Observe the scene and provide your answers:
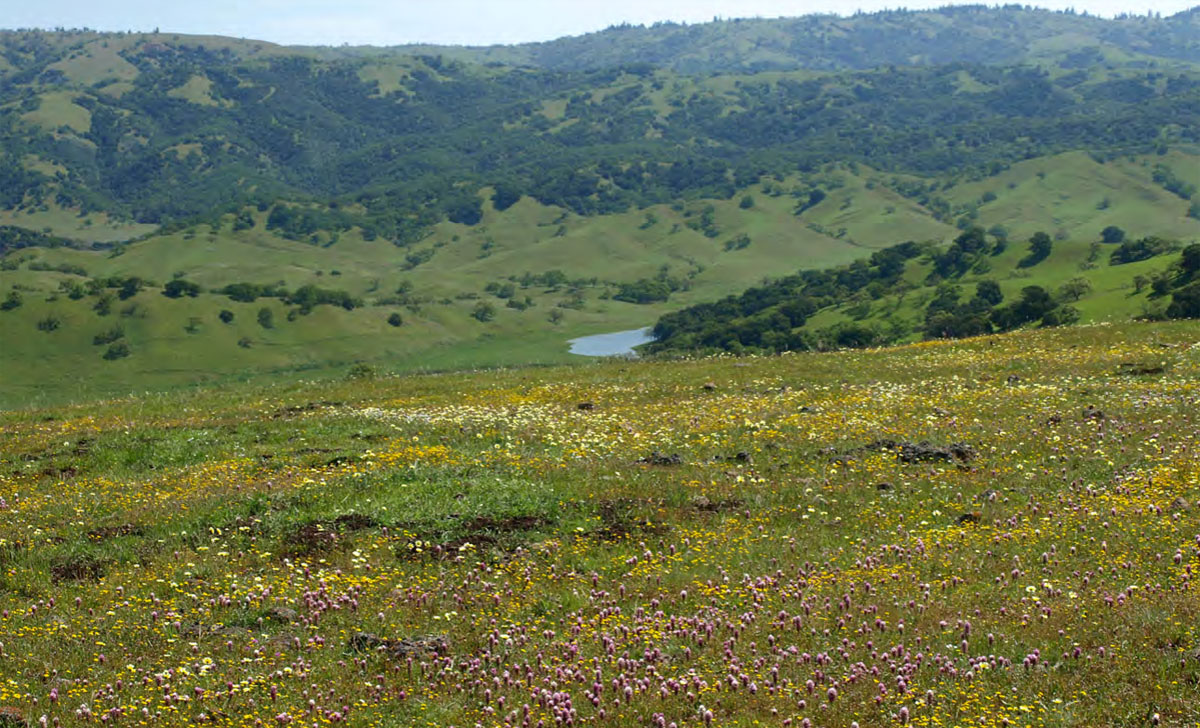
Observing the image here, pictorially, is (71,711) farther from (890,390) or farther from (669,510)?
(890,390)

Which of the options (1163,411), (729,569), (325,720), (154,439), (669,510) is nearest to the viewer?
(325,720)

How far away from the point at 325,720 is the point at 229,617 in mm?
4253

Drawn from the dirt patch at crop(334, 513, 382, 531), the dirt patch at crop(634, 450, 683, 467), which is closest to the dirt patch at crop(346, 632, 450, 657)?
the dirt patch at crop(334, 513, 382, 531)

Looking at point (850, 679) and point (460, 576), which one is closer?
point (850, 679)

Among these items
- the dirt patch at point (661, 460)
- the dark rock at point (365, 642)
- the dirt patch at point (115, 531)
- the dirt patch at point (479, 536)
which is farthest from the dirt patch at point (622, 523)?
the dirt patch at point (115, 531)

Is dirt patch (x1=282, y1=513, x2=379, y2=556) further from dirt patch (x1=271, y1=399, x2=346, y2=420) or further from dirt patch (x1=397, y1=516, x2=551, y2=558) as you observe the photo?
dirt patch (x1=271, y1=399, x2=346, y2=420)

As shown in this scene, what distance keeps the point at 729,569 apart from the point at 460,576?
4.62m

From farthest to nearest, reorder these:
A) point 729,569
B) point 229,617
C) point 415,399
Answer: point 415,399 → point 729,569 → point 229,617

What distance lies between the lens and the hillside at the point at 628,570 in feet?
41.7

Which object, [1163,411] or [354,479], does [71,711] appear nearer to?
[354,479]

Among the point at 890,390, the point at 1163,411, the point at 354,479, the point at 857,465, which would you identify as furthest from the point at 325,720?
the point at 890,390

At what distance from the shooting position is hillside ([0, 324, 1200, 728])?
41.7ft

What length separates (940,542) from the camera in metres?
17.9

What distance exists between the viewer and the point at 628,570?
699 inches
